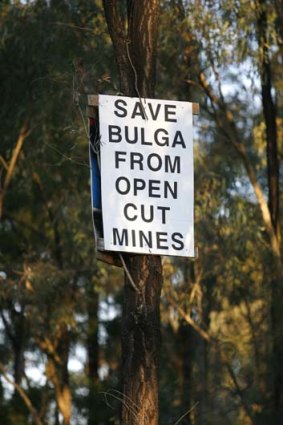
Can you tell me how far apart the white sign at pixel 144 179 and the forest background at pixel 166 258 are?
695 centimetres

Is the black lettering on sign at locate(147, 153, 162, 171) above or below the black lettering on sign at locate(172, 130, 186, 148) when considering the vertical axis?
below

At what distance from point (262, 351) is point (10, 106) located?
20.6 ft

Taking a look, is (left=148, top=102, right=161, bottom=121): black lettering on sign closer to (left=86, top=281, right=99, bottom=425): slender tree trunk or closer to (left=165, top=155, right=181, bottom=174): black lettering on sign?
(left=165, top=155, right=181, bottom=174): black lettering on sign

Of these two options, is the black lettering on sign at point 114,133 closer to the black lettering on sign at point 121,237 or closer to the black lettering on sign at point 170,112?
the black lettering on sign at point 170,112

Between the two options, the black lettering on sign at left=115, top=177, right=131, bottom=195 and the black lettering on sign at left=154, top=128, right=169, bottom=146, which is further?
the black lettering on sign at left=154, top=128, right=169, bottom=146

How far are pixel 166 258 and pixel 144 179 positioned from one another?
1383 cm

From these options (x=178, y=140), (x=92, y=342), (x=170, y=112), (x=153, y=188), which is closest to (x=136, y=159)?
(x=153, y=188)

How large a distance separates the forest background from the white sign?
695cm

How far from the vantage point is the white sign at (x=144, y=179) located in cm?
882

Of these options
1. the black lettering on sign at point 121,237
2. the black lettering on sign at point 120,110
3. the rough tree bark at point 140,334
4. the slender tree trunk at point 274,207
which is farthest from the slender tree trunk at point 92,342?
the black lettering on sign at point 121,237

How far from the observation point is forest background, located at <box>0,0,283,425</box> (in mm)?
19891

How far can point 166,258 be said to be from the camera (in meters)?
22.7

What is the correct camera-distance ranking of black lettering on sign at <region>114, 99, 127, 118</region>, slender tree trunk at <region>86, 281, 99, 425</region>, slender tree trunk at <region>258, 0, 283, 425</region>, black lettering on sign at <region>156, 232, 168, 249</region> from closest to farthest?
black lettering on sign at <region>156, 232, 168, 249</region>, black lettering on sign at <region>114, 99, 127, 118</region>, slender tree trunk at <region>258, 0, 283, 425</region>, slender tree trunk at <region>86, 281, 99, 425</region>

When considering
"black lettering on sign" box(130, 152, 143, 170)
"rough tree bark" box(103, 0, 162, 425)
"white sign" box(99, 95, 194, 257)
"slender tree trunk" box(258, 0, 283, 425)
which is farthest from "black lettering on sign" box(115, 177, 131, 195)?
"slender tree trunk" box(258, 0, 283, 425)
